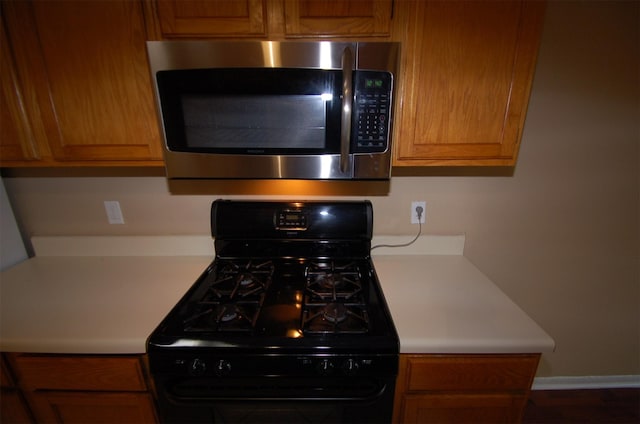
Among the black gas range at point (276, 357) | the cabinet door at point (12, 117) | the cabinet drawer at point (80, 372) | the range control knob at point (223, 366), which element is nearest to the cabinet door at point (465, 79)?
the black gas range at point (276, 357)

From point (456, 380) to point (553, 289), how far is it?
104cm

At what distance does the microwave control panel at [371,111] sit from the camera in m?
0.84

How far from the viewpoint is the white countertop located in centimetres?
80

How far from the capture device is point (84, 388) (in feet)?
2.84

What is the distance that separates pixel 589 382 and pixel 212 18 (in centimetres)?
270

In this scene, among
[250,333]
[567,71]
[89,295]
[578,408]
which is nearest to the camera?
[250,333]

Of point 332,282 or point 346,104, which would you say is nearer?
point 346,104

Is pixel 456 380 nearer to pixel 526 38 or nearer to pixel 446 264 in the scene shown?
pixel 446 264

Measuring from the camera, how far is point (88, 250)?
1.36 m

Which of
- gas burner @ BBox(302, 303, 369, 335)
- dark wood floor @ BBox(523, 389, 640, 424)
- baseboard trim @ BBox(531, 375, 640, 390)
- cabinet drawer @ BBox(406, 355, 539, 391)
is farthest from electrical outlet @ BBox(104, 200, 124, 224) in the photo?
baseboard trim @ BBox(531, 375, 640, 390)

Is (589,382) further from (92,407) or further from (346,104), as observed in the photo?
(92,407)

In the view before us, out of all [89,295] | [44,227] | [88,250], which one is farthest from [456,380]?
[44,227]

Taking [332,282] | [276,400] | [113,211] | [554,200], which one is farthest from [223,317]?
[554,200]

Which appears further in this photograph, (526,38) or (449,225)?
(449,225)
